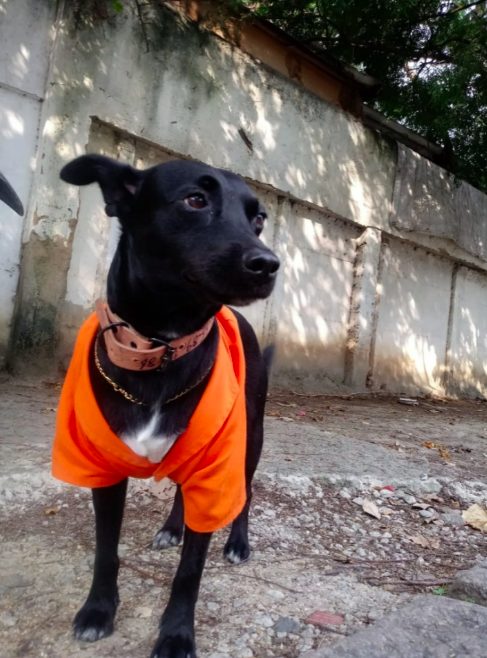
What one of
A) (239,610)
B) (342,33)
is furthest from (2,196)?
(342,33)

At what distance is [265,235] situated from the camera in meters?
6.77

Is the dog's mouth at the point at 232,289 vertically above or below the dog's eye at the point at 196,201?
below

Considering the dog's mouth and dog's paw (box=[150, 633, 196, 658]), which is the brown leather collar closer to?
the dog's mouth

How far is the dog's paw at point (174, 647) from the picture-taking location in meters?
1.75

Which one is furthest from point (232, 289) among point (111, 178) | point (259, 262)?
point (111, 178)

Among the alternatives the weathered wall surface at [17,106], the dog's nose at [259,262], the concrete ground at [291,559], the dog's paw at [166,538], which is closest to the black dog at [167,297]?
the dog's nose at [259,262]

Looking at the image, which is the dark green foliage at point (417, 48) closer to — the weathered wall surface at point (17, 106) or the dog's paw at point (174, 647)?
the weathered wall surface at point (17, 106)

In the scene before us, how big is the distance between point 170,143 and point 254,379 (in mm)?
3885

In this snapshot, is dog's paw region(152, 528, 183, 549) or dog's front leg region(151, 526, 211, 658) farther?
dog's paw region(152, 528, 183, 549)

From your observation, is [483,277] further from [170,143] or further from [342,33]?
[170,143]

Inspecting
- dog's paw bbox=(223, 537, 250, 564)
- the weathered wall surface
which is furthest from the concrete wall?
dog's paw bbox=(223, 537, 250, 564)

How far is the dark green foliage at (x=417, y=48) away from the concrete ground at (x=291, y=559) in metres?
5.35

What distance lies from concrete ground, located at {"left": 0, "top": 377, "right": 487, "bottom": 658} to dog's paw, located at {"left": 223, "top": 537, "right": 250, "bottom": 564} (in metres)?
0.04

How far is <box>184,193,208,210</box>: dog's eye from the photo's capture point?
1.88 meters
